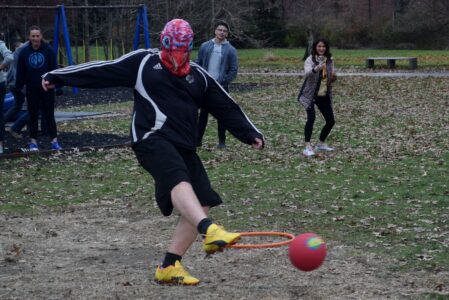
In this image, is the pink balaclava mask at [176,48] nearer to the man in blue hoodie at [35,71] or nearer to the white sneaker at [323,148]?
the man in blue hoodie at [35,71]

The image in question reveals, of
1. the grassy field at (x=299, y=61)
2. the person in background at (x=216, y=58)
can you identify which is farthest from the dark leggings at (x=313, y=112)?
the grassy field at (x=299, y=61)

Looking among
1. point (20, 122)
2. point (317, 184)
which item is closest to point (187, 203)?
point (317, 184)

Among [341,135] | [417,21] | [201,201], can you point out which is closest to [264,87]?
[341,135]

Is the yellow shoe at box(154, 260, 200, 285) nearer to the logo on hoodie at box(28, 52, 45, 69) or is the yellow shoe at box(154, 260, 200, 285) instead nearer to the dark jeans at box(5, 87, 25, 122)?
the logo on hoodie at box(28, 52, 45, 69)

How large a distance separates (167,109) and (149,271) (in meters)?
1.43

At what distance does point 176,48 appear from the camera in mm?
6469

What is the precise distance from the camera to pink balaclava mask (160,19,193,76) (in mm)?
6477

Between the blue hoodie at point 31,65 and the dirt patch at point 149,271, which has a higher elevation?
the blue hoodie at point 31,65

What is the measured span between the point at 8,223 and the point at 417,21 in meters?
48.1

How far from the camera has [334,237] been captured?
831cm

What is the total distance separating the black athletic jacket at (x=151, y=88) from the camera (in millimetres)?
6457

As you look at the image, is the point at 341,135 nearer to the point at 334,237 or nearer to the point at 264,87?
the point at 334,237

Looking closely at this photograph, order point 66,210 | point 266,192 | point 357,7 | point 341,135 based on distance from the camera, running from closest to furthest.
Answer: point 66,210
point 266,192
point 341,135
point 357,7

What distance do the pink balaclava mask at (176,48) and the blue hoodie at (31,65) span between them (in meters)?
7.41
